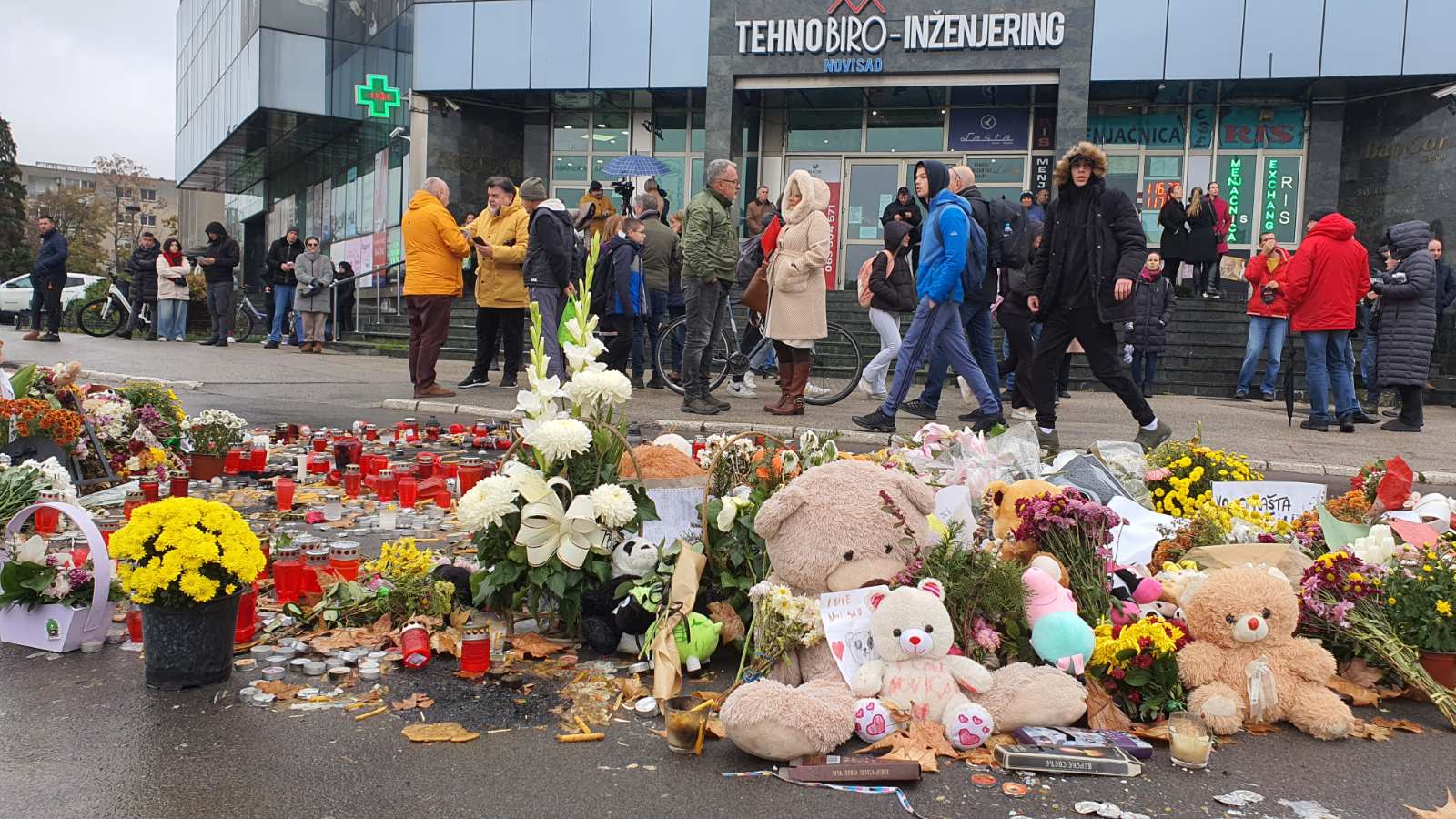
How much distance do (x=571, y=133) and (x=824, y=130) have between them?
5.89m

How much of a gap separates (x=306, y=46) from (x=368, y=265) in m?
6.63

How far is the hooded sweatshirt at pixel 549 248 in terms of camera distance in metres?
10.0

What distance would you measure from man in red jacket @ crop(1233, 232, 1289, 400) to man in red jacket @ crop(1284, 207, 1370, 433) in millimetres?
3497

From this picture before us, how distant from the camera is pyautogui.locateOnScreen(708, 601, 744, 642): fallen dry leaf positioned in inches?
133

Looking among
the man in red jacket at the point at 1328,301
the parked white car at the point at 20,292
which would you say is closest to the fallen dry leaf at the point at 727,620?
the man in red jacket at the point at 1328,301

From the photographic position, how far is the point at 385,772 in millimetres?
2570

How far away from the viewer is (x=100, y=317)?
23203 mm

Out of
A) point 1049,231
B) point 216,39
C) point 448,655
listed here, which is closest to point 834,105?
point 1049,231

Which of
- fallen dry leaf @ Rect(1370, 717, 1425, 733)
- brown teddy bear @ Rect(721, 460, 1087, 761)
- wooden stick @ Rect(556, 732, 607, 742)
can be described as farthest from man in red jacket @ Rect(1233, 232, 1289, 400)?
wooden stick @ Rect(556, 732, 607, 742)

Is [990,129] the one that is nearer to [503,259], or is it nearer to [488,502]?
[503,259]

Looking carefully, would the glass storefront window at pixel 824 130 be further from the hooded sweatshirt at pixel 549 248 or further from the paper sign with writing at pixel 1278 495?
the paper sign with writing at pixel 1278 495

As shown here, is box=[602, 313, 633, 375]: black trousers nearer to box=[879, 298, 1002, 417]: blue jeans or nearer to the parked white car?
box=[879, 298, 1002, 417]: blue jeans

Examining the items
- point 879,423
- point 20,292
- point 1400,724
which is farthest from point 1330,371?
point 20,292

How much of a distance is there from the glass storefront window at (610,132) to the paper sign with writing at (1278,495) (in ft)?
71.6
